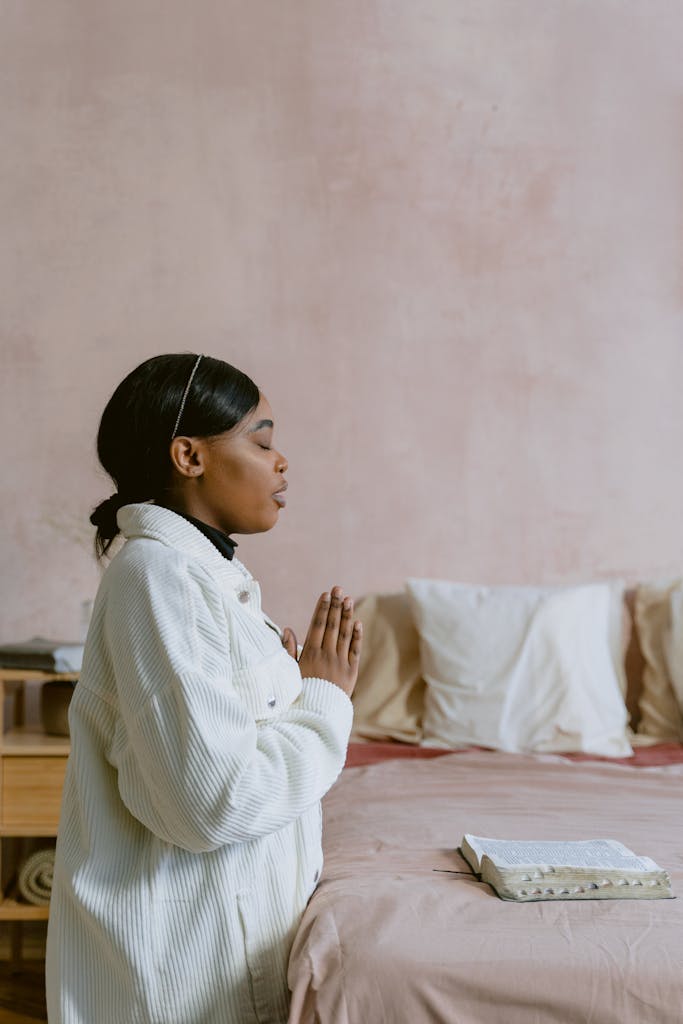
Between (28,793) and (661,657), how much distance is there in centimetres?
168

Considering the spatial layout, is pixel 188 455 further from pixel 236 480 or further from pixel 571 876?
pixel 571 876

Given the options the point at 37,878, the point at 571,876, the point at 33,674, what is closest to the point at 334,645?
the point at 571,876

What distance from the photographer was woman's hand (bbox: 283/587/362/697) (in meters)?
1.37

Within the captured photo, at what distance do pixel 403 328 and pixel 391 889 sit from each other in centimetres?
190

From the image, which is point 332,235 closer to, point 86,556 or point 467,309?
point 467,309

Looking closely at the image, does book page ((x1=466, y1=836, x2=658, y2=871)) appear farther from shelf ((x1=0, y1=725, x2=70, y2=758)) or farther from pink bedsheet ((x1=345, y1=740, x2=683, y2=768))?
shelf ((x1=0, y1=725, x2=70, y2=758))

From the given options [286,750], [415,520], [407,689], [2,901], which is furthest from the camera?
[415,520]

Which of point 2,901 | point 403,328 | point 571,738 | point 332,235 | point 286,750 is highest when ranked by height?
point 332,235

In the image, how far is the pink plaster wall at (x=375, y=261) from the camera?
9.52 feet

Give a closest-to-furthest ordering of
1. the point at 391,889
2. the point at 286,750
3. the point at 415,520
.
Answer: the point at 286,750 < the point at 391,889 < the point at 415,520

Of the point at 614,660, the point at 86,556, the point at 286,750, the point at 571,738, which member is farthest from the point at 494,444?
the point at 286,750

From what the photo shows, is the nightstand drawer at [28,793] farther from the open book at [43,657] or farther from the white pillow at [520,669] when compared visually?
the white pillow at [520,669]

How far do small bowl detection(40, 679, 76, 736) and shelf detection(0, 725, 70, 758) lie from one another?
0.03 m

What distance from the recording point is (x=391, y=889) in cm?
138
